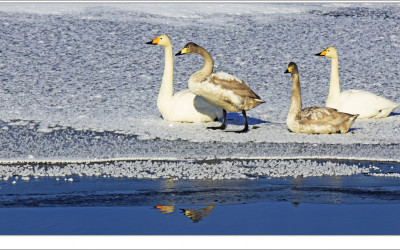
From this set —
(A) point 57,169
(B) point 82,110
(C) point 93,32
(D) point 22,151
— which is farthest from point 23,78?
(A) point 57,169

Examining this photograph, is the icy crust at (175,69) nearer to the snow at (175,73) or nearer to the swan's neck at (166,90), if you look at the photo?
the snow at (175,73)

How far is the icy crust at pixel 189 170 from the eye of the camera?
660cm

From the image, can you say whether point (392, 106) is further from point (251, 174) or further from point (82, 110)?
point (82, 110)

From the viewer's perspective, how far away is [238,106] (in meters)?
8.78

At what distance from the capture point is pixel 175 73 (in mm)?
12258

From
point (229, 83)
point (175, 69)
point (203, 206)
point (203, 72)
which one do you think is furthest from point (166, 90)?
point (203, 206)

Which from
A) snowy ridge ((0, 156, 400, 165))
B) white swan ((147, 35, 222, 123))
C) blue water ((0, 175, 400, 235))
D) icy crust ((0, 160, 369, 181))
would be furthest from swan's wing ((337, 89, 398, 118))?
blue water ((0, 175, 400, 235))

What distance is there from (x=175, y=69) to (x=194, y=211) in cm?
721

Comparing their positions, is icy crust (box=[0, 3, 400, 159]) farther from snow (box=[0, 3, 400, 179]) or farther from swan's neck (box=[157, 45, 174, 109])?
swan's neck (box=[157, 45, 174, 109])

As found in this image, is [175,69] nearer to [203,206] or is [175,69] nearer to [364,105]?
[364,105]

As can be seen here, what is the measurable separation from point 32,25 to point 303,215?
35.3 feet

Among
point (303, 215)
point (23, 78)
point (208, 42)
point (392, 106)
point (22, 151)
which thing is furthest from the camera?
point (208, 42)

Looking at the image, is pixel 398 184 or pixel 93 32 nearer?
pixel 398 184

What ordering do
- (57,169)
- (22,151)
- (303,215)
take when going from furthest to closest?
(22,151)
(57,169)
(303,215)
